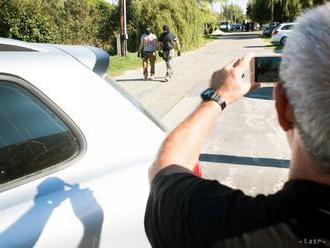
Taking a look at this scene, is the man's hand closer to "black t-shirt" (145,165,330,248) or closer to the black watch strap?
the black watch strap

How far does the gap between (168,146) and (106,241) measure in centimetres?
69

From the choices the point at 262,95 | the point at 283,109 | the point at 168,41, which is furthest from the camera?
the point at 168,41

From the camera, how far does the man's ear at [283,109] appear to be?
1237 millimetres

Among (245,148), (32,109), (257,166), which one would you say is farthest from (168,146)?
(245,148)

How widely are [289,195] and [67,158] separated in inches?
45.0

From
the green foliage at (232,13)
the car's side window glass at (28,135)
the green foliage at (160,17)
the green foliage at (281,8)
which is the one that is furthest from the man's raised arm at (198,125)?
the green foliage at (232,13)

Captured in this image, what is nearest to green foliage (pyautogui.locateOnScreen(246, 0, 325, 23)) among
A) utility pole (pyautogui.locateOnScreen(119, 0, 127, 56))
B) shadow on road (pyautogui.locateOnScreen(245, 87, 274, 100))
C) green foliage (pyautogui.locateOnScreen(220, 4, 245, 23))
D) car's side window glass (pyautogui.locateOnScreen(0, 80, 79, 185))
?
utility pole (pyautogui.locateOnScreen(119, 0, 127, 56))

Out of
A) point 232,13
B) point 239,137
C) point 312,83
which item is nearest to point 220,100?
point 312,83

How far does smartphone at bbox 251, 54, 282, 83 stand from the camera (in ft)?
5.31

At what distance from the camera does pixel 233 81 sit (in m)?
1.61

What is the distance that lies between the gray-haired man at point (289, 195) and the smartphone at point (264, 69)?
0.35 m

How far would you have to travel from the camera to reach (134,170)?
2.21m

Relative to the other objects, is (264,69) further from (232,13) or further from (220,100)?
(232,13)

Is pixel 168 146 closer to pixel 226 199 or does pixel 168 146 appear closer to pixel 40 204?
pixel 226 199
